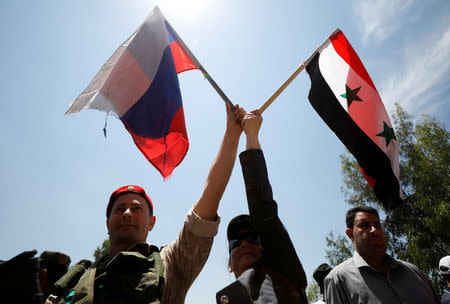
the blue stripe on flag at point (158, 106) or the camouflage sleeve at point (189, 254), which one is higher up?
the blue stripe on flag at point (158, 106)

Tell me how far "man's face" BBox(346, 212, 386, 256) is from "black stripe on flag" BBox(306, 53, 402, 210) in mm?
234

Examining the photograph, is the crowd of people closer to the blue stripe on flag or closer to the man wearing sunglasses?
the man wearing sunglasses

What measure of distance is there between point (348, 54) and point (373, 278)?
2.60 meters

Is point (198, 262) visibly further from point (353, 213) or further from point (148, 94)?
point (353, 213)

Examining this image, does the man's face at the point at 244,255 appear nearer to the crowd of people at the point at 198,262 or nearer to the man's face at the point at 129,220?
the crowd of people at the point at 198,262

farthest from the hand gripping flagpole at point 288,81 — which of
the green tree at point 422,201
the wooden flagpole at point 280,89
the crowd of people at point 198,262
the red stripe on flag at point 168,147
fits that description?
the green tree at point 422,201

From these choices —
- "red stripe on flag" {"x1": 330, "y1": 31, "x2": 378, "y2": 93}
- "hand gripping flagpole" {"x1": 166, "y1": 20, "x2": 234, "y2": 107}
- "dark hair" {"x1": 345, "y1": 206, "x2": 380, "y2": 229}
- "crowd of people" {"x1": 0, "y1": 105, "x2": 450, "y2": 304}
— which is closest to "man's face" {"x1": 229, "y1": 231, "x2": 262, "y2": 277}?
"crowd of people" {"x1": 0, "y1": 105, "x2": 450, "y2": 304}

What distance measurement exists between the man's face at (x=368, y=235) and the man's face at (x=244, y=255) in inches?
54.3

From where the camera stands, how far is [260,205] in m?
1.65

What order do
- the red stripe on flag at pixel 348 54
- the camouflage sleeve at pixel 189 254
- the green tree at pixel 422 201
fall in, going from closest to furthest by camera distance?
the camouflage sleeve at pixel 189 254 < the red stripe on flag at pixel 348 54 < the green tree at pixel 422 201

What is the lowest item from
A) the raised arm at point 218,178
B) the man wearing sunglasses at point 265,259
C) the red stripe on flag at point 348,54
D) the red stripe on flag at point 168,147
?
the man wearing sunglasses at point 265,259

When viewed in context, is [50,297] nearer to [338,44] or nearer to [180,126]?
[180,126]

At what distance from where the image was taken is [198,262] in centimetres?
173

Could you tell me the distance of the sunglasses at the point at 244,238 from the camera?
2.11m
